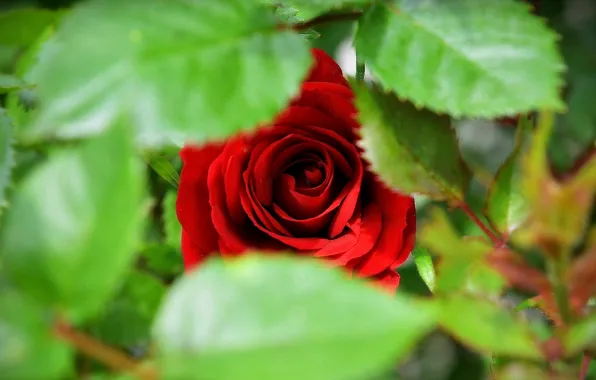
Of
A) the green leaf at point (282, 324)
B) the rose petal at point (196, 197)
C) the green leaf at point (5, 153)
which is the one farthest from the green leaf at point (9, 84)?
the green leaf at point (282, 324)

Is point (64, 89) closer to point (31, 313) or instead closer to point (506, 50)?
point (31, 313)

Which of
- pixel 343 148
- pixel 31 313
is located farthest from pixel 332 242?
pixel 31 313

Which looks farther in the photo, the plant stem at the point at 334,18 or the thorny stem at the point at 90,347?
the plant stem at the point at 334,18

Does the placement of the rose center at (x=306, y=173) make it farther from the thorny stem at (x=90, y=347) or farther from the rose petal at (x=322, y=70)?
the thorny stem at (x=90, y=347)

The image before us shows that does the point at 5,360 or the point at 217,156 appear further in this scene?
the point at 217,156

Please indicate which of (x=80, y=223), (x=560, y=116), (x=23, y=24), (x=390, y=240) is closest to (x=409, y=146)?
(x=390, y=240)
